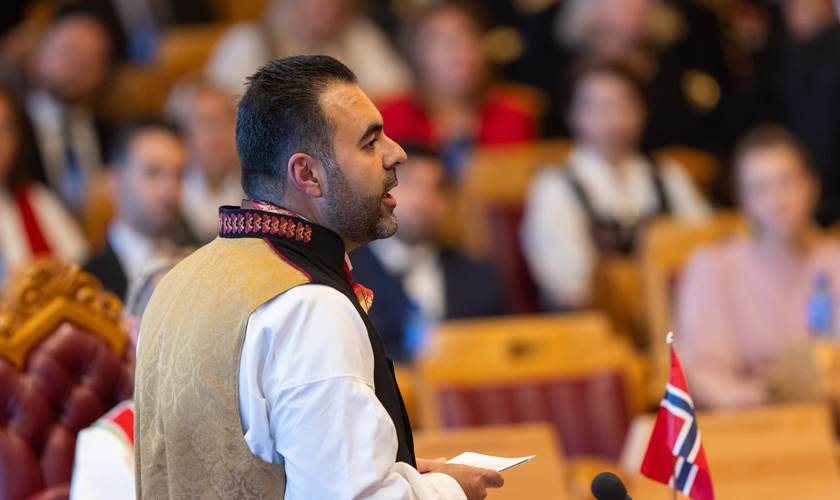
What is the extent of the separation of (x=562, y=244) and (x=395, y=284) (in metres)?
0.79

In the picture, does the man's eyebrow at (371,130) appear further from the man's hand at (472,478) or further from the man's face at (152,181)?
the man's face at (152,181)

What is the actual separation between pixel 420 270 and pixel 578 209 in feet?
2.49

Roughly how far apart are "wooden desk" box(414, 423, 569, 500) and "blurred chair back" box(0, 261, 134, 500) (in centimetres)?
68

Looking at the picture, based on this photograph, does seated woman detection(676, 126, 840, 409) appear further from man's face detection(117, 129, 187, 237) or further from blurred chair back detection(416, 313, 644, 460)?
man's face detection(117, 129, 187, 237)

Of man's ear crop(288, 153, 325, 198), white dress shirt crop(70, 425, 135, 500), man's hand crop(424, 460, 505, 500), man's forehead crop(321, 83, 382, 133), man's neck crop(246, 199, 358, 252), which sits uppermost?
man's forehead crop(321, 83, 382, 133)

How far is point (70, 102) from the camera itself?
4.27m

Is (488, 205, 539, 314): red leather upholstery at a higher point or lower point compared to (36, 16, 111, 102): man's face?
lower

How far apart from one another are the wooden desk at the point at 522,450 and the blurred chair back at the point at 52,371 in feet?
2.23

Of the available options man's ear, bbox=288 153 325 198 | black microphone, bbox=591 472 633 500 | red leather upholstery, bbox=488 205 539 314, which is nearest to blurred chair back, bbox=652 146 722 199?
red leather upholstery, bbox=488 205 539 314

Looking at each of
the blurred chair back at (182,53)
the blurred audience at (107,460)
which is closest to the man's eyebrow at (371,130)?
the blurred audience at (107,460)

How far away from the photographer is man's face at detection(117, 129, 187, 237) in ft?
11.2

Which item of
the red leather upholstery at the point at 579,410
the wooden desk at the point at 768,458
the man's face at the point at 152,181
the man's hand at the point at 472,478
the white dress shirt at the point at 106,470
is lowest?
the red leather upholstery at the point at 579,410

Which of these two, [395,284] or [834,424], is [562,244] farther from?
[834,424]

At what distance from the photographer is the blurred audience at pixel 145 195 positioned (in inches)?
134
